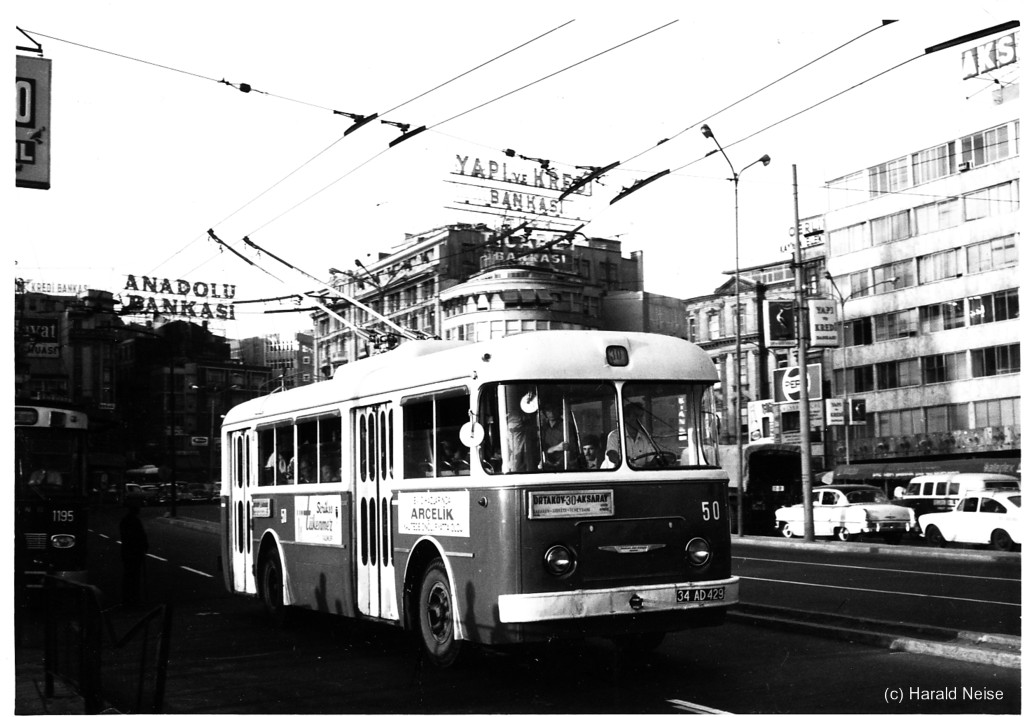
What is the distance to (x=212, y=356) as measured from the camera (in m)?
71.1

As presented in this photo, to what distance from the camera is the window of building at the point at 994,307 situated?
2141 inches

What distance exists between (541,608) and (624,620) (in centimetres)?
70

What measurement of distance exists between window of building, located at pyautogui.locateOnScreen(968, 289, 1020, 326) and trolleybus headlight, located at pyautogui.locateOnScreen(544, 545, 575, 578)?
49.2 metres

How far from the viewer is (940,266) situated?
58.3 meters

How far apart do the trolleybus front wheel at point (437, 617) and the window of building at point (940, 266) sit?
51131mm

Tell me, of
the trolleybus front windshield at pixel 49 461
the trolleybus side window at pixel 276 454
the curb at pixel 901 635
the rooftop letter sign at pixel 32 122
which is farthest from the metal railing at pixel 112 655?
the trolleybus front windshield at pixel 49 461

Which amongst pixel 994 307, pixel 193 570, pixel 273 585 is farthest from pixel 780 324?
pixel 994 307

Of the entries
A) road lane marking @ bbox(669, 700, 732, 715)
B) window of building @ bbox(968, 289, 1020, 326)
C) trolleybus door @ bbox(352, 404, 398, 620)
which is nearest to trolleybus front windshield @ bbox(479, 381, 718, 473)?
road lane marking @ bbox(669, 700, 732, 715)

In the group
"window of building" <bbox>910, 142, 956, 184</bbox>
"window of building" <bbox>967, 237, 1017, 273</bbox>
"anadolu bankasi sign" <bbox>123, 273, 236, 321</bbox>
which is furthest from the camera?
"window of building" <bbox>910, 142, 956, 184</bbox>

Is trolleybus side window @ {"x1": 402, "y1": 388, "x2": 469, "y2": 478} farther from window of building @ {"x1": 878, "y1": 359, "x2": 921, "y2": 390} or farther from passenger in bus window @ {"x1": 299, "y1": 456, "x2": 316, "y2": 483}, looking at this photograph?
window of building @ {"x1": 878, "y1": 359, "x2": 921, "y2": 390}

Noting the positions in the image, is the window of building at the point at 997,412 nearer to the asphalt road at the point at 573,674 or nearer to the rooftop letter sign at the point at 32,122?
the asphalt road at the point at 573,674

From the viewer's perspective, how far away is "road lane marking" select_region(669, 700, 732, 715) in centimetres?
834

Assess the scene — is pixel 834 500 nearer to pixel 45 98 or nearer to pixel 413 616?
pixel 413 616

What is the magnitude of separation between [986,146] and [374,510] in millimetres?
50390
